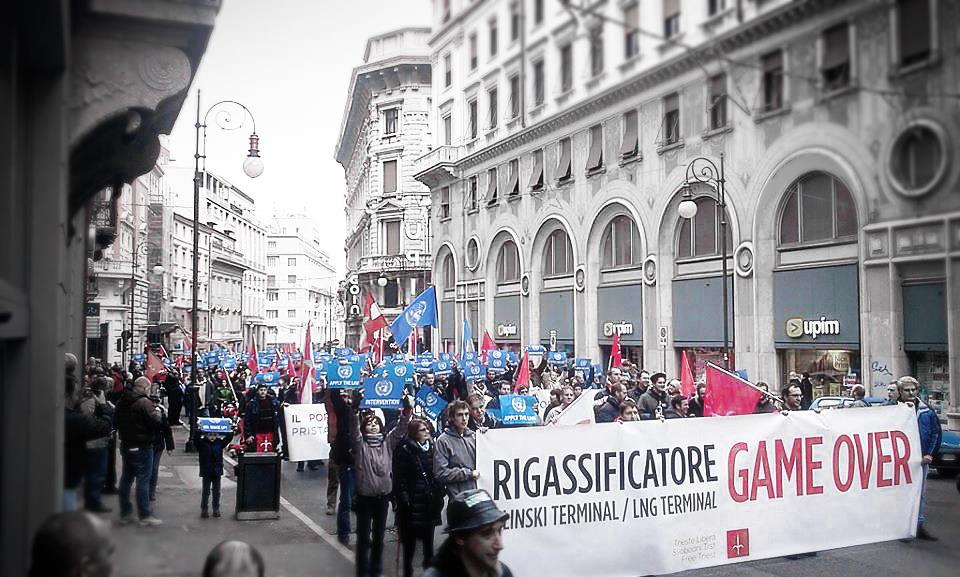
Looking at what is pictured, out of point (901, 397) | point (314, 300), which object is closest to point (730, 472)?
point (901, 397)

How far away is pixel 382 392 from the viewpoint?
38.0 ft

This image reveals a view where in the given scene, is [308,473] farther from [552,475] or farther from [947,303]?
[947,303]

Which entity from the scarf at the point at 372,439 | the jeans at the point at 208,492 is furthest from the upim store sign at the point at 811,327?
the scarf at the point at 372,439

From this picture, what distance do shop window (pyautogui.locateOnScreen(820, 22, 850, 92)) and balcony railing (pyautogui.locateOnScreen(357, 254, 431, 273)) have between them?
2.43m

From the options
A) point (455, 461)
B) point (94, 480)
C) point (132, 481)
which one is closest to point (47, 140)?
point (94, 480)

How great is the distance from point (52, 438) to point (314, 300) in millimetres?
2203

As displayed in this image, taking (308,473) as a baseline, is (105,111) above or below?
above

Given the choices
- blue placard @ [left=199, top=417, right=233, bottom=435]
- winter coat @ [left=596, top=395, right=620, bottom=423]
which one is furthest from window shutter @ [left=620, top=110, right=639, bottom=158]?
blue placard @ [left=199, top=417, right=233, bottom=435]

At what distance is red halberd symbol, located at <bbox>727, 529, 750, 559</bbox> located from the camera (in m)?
6.98

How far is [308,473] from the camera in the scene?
1472 centimetres

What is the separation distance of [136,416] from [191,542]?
202 inches

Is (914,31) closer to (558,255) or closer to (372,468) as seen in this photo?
(558,255)

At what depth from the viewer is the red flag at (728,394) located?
18.4 ft

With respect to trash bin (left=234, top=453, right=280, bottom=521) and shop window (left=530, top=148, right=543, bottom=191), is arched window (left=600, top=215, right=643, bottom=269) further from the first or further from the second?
trash bin (left=234, top=453, right=280, bottom=521)
